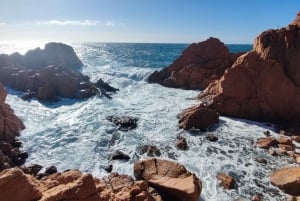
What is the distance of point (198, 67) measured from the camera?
35.8 metres

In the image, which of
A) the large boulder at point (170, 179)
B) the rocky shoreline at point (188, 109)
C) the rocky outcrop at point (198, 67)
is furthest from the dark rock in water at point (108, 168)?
the rocky outcrop at point (198, 67)

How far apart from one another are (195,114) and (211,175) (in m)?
7.13

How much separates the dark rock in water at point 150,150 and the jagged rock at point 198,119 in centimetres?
366

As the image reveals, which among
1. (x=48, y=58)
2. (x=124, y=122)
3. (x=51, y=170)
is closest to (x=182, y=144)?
(x=124, y=122)

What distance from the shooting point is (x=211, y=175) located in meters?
14.5

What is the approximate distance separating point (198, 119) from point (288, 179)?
8.10 m

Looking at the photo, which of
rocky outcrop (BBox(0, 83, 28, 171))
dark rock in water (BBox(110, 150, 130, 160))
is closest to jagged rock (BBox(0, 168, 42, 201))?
rocky outcrop (BBox(0, 83, 28, 171))

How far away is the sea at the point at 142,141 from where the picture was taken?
48.3 feet

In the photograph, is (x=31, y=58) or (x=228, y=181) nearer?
(x=228, y=181)

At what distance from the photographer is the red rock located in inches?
529

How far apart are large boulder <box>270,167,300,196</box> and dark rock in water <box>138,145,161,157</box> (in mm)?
6001

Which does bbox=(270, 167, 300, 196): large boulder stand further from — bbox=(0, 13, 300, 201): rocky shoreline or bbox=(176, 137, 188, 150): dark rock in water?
bbox=(176, 137, 188, 150): dark rock in water

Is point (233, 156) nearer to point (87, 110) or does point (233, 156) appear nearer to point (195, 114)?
point (195, 114)

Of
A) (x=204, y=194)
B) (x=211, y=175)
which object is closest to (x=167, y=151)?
(x=211, y=175)
